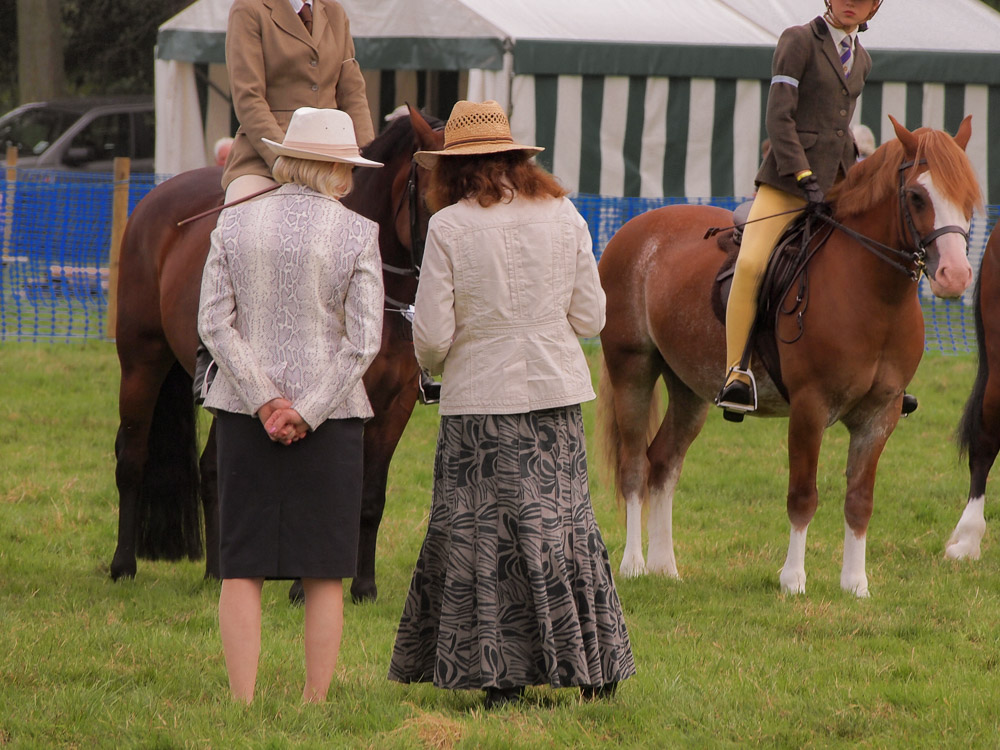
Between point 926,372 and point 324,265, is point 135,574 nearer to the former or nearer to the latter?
point 324,265

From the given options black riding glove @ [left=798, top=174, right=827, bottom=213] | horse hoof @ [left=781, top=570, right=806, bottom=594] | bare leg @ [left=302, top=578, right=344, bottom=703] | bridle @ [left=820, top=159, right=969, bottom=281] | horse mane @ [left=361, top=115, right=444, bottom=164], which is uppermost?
horse mane @ [left=361, top=115, right=444, bottom=164]

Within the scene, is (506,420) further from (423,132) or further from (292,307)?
(423,132)

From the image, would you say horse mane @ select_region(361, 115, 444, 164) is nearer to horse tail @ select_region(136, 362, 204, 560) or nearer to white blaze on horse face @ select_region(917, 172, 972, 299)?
horse tail @ select_region(136, 362, 204, 560)

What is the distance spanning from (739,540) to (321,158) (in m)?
4.09

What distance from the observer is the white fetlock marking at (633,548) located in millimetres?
6449

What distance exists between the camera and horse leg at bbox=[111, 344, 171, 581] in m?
6.24

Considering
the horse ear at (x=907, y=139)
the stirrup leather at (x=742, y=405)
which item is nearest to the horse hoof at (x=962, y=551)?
the stirrup leather at (x=742, y=405)

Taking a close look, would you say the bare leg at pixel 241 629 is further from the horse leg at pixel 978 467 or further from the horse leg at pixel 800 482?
the horse leg at pixel 978 467

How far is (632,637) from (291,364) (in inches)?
84.9

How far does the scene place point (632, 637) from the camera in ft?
17.3

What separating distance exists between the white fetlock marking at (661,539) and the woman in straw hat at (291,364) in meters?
2.83

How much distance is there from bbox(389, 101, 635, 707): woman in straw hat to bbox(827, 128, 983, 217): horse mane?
2.12 meters

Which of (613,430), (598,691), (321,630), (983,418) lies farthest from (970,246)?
(321,630)

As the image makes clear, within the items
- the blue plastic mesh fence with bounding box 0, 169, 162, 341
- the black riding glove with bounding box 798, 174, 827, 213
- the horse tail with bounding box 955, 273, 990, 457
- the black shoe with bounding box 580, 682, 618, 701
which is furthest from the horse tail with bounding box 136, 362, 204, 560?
the blue plastic mesh fence with bounding box 0, 169, 162, 341
